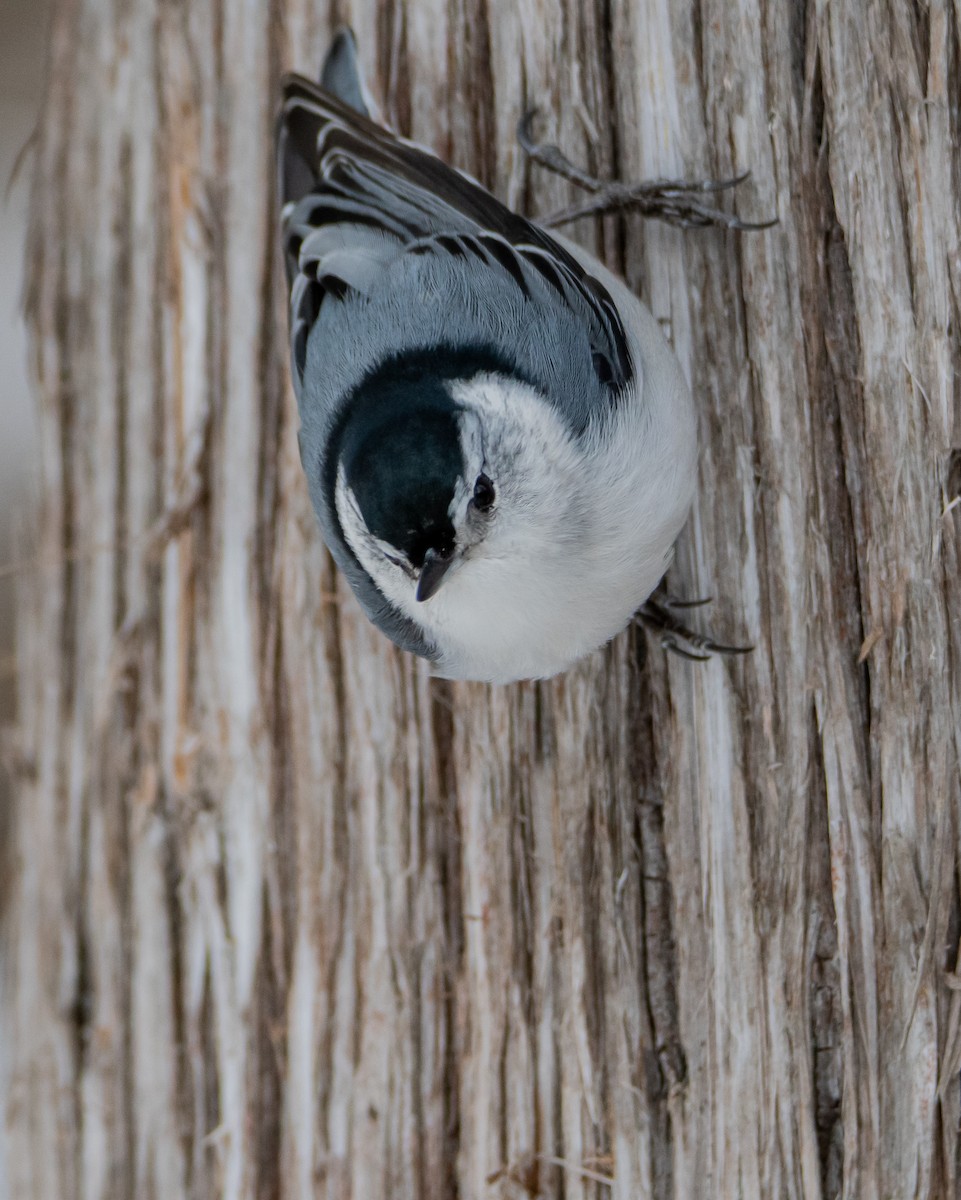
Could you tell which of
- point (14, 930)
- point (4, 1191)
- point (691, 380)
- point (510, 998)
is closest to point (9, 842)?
point (14, 930)

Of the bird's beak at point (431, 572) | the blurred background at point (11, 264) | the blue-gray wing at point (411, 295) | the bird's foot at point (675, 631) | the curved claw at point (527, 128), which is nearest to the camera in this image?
the bird's beak at point (431, 572)

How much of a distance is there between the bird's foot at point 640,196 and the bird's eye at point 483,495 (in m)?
0.48

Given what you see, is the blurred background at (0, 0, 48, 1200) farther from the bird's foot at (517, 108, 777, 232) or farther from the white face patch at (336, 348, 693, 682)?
the white face patch at (336, 348, 693, 682)

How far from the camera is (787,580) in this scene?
1.38m

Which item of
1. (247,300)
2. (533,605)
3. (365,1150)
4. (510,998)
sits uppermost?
(247,300)

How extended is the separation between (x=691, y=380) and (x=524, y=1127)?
3.18ft

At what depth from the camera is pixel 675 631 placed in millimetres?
1401

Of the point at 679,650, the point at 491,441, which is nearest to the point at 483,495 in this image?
the point at 491,441

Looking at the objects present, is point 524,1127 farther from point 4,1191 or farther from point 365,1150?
point 4,1191

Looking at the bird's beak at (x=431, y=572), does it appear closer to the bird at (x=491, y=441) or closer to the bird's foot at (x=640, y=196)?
the bird at (x=491, y=441)

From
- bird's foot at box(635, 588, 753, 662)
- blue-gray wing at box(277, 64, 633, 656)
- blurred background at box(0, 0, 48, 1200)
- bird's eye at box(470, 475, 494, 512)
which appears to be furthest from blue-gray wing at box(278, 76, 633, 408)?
blurred background at box(0, 0, 48, 1200)

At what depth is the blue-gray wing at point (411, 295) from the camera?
1.25 m

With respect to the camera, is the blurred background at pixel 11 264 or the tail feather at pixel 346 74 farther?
the blurred background at pixel 11 264

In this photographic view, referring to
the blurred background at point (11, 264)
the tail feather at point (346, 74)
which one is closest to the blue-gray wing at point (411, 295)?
the tail feather at point (346, 74)
